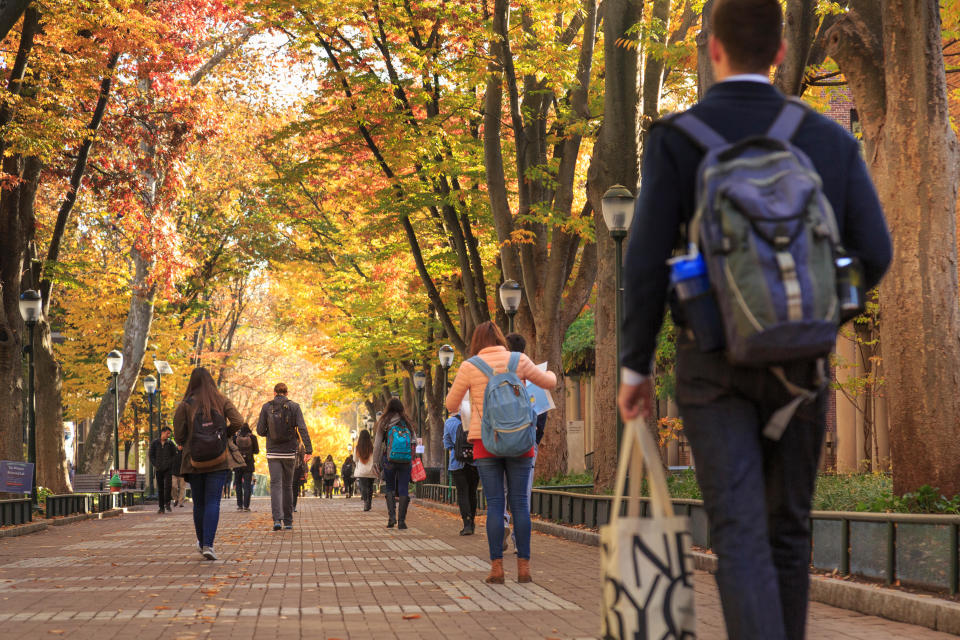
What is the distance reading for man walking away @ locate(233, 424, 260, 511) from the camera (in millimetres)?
25750

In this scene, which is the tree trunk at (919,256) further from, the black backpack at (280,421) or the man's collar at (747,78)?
the black backpack at (280,421)

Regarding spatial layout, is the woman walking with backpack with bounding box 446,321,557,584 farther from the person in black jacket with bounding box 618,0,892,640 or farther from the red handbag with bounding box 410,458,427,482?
the red handbag with bounding box 410,458,427,482

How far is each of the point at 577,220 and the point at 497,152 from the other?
6.81 feet

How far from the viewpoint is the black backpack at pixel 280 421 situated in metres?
16.8

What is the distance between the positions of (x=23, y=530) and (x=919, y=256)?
1384 centimetres

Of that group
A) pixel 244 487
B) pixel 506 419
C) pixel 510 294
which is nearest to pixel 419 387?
pixel 244 487

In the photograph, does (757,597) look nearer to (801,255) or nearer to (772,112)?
(801,255)

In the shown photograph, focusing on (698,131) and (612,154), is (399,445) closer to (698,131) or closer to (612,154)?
(612,154)

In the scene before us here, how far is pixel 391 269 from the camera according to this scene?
3506 cm

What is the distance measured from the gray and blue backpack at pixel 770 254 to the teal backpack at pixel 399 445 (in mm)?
14648

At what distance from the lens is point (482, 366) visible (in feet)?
30.1

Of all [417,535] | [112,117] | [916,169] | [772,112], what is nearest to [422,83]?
[112,117]

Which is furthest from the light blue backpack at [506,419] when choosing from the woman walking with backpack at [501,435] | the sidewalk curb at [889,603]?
the sidewalk curb at [889,603]

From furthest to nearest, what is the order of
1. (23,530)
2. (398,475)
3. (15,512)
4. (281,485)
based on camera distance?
(15,512) → (23,530) → (398,475) → (281,485)
